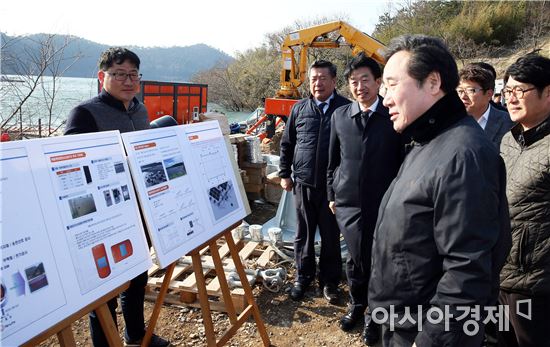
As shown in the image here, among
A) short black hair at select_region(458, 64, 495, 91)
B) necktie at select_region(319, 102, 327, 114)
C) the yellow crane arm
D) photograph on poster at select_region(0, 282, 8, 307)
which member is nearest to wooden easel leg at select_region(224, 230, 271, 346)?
photograph on poster at select_region(0, 282, 8, 307)

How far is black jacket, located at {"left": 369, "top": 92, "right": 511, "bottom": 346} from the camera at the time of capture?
1195 mm

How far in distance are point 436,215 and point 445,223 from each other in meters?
0.04

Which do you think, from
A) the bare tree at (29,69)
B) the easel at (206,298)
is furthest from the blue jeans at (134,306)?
the bare tree at (29,69)

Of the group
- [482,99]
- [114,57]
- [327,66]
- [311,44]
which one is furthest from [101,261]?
[311,44]

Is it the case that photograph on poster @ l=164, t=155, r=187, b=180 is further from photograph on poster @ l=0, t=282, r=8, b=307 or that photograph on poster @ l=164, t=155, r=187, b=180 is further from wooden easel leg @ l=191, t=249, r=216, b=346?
photograph on poster @ l=0, t=282, r=8, b=307

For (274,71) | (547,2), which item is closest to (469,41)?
(547,2)

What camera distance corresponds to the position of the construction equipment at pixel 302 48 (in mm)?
9625

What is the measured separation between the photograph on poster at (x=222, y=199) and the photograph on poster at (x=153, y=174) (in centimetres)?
43

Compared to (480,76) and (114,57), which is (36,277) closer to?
(114,57)

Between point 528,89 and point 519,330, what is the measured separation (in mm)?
1387

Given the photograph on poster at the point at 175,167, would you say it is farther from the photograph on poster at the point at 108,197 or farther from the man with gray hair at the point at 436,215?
the man with gray hair at the point at 436,215

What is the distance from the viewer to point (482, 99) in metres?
2.76

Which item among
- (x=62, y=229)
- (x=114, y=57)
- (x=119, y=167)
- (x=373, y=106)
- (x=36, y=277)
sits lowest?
(x=36, y=277)

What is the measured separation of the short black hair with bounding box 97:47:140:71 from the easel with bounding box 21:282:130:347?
152 centimetres
